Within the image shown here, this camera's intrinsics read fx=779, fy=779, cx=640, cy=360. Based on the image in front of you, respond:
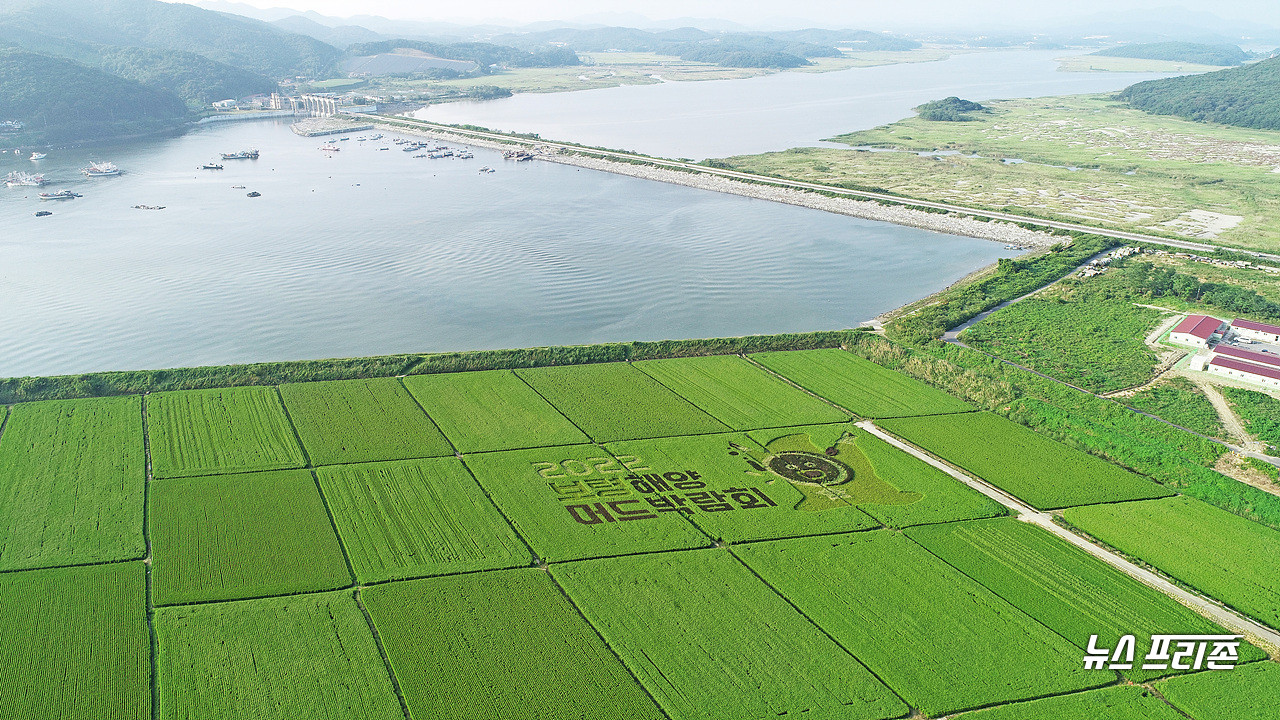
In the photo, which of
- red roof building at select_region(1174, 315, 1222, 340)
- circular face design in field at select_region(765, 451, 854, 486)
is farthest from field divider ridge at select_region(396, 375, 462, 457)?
red roof building at select_region(1174, 315, 1222, 340)

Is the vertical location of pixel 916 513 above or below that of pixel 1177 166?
below

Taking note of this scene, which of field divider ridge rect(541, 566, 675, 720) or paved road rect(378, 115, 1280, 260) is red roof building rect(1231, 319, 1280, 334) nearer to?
paved road rect(378, 115, 1280, 260)

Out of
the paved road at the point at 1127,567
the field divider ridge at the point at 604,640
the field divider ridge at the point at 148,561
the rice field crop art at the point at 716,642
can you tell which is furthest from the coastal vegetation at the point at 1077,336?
the field divider ridge at the point at 148,561

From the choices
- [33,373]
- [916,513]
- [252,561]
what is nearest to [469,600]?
[252,561]

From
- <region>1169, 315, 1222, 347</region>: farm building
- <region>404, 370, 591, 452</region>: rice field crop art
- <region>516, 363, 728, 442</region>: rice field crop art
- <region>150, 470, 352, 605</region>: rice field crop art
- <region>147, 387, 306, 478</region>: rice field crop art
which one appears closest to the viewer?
<region>150, 470, 352, 605</region>: rice field crop art

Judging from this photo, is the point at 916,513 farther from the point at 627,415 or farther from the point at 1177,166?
the point at 1177,166

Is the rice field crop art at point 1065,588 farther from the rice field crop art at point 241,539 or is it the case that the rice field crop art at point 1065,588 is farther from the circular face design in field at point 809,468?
the rice field crop art at point 241,539
